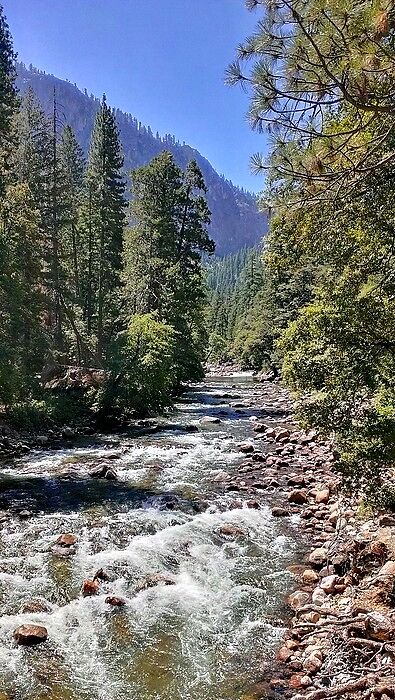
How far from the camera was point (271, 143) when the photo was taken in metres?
5.66

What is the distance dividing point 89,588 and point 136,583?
2.46ft

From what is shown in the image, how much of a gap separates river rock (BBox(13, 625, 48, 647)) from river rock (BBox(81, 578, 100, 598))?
1.04 meters

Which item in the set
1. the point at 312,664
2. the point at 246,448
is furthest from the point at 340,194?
the point at 246,448

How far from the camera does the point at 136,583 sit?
7789mm

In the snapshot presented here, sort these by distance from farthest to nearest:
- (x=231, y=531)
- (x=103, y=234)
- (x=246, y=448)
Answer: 1. (x=103, y=234)
2. (x=246, y=448)
3. (x=231, y=531)

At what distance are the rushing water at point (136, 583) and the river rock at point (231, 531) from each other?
13 cm

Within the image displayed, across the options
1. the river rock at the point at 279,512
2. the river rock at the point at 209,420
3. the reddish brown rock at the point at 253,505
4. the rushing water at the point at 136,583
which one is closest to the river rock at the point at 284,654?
the rushing water at the point at 136,583

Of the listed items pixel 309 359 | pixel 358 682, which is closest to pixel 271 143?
pixel 309 359

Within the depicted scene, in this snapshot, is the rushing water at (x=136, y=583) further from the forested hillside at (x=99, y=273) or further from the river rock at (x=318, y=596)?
the forested hillside at (x=99, y=273)

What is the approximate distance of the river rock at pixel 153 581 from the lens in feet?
25.2

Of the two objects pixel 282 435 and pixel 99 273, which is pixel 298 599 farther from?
pixel 99 273

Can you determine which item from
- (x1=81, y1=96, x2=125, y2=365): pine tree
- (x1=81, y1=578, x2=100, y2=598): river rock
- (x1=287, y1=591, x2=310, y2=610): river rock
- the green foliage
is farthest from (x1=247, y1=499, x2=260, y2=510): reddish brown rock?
(x1=81, y1=96, x2=125, y2=365): pine tree

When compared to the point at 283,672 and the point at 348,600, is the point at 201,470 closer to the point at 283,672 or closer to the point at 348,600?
the point at 348,600

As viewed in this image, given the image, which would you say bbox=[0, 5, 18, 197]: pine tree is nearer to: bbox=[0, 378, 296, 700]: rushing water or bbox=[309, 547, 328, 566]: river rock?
bbox=[0, 378, 296, 700]: rushing water
